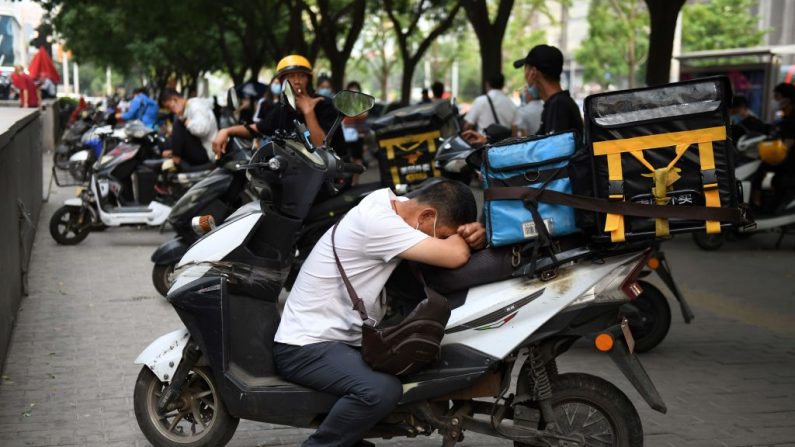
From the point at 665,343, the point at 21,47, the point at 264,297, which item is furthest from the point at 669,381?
the point at 21,47

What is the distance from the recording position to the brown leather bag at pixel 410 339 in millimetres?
3760

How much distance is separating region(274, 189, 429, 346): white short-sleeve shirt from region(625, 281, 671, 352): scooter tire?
111 inches

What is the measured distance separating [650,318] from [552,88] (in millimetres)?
1626

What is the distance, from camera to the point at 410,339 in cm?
376

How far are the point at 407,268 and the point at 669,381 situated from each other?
2425 millimetres

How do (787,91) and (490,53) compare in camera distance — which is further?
(490,53)

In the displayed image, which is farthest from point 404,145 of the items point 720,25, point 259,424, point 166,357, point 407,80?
point 720,25

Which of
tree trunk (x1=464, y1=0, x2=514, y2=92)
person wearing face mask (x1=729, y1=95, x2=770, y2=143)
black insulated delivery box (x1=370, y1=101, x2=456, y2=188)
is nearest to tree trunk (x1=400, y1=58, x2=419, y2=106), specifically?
tree trunk (x1=464, y1=0, x2=514, y2=92)

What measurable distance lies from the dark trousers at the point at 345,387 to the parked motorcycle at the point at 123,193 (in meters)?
6.99

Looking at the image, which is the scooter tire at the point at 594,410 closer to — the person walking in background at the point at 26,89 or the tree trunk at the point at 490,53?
the tree trunk at the point at 490,53

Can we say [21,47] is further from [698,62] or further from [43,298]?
[43,298]

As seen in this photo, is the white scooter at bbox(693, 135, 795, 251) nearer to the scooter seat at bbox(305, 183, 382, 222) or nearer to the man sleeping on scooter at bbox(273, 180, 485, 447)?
the scooter seat at bbox(305, 183, 382, 222)

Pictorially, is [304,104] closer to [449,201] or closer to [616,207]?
[449,201]

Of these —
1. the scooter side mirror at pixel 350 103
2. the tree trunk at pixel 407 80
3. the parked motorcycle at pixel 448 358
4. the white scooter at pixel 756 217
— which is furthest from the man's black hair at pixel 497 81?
the tree trunk at pixel 407 80
